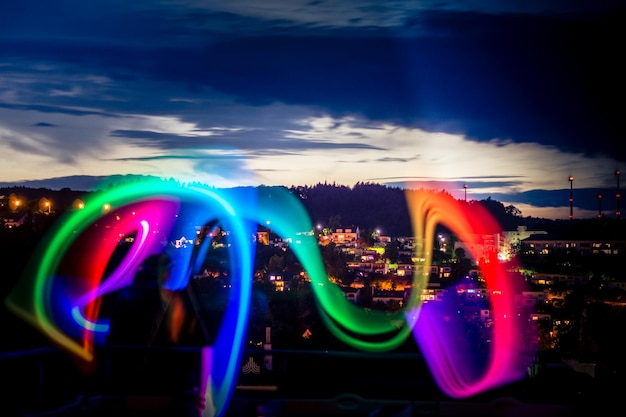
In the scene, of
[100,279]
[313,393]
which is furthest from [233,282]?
[313,393]

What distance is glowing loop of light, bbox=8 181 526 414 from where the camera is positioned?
4188 millimetres

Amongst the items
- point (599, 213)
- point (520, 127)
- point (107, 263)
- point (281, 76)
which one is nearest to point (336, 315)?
point (281, 76)

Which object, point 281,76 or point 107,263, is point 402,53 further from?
point 107,263

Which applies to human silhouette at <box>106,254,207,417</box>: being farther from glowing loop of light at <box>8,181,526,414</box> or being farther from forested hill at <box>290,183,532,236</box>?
forested hill at <box>290,183,532,236</box>

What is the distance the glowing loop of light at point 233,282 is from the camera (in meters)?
4.19

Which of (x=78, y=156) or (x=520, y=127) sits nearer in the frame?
(x=78, y=156)

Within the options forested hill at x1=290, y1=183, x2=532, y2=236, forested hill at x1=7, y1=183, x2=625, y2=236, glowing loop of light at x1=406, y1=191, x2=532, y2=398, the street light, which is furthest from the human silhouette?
the street light

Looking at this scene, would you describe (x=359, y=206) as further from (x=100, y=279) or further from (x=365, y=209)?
(x=100, y=279)

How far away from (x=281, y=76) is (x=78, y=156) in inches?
212

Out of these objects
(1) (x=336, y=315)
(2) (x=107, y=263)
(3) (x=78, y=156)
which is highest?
(3) (x=78, y=156)

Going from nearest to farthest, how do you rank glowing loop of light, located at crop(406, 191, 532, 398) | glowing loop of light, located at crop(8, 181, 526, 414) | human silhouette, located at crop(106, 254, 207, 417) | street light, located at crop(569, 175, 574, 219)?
human silhouette, located at crop(106, 254, 207, 417) → glowing loop of light, located at crop(8, 181, 526, 414) → glowing loop of light, located at crop(406, 191, 532, 398) → street light, located at crop(569, 175, 574, 219)

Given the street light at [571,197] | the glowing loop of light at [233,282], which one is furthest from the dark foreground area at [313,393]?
the street light at [571,197]

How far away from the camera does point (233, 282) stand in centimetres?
763

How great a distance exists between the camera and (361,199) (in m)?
36.9
